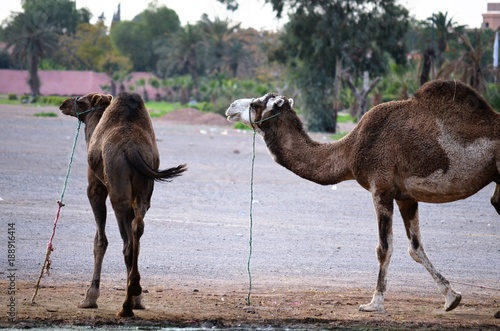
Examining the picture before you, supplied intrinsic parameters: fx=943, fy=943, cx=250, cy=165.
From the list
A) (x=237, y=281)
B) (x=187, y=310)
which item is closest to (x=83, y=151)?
(x=237, y=281)

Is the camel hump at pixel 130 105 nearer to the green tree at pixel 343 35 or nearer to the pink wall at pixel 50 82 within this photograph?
the green tree at pixel 343 35

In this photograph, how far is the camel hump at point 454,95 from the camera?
9523mm

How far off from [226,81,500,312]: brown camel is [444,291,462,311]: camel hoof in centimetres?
1

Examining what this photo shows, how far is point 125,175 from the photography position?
29.6ft

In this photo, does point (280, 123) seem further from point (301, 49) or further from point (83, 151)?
point (301, 49)

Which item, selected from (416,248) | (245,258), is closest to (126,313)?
(416,248)

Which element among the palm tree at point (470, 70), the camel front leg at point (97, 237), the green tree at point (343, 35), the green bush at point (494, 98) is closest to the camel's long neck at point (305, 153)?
the camel front leg at point (97, 237)

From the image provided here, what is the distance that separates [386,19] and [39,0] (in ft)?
88.3

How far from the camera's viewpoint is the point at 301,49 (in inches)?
Result: 1916

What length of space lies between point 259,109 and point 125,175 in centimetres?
185

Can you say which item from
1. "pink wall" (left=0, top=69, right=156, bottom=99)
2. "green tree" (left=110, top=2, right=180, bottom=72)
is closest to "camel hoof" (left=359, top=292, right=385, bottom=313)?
"pink wall" (left=0, top=69, right=156, bottom=99)

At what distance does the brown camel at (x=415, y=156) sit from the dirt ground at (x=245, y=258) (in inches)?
34.8

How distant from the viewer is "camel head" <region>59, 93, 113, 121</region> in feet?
34.3

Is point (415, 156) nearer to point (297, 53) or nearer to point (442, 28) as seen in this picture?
point (297, 53)
